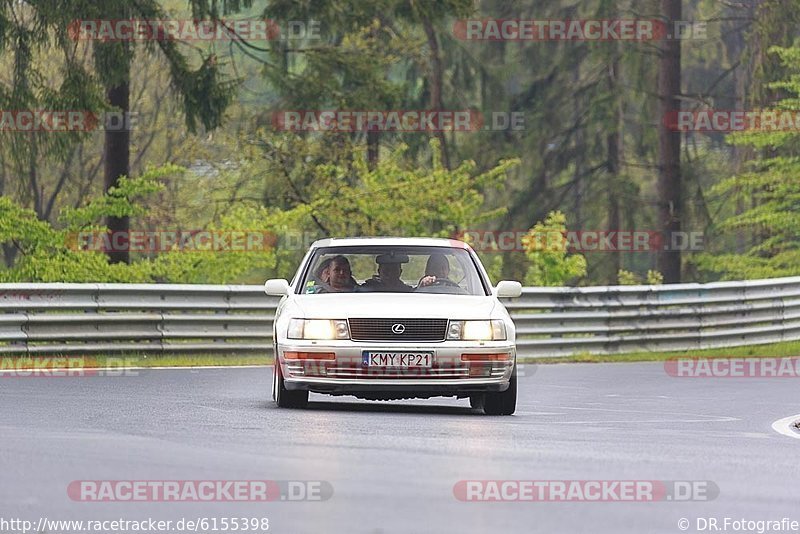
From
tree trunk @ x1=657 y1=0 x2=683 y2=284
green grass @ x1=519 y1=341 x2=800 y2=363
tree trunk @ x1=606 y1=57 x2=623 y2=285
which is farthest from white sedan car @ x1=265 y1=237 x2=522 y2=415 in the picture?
tree trunk @ x1=606 y1=57 x2=623 y2=285

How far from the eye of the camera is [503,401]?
15.0 meters

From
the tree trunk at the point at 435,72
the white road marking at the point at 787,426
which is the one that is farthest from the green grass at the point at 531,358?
the tree trunk at the point at 435,72

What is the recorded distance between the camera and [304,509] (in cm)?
871

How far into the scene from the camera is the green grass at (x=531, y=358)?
21.8m

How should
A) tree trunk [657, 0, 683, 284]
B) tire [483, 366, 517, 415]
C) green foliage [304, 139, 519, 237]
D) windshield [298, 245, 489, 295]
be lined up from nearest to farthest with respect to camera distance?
tire [483, 366, 517, 415] < windshield [298, 245, 489, 295] < green foliage [304, 139, 519, 237] < tree trunk [657, 0, 683, 284]

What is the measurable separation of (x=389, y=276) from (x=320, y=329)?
121cm

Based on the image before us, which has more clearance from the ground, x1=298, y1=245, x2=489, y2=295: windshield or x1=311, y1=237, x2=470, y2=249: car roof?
x1=311, y1=237, x2=470, y2=249: car roof

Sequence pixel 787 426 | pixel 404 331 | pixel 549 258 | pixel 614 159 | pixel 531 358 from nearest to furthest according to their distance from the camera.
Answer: pixel 404 331 → pixel 787 426 → pixel 531 358 → pixel 549 258 → pixel 614 159

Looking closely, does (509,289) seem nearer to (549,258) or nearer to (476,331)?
(476,331)

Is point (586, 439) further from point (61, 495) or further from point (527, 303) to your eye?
point (527, 303)

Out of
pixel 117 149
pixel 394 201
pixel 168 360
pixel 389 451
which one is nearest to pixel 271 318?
pixel 168 360

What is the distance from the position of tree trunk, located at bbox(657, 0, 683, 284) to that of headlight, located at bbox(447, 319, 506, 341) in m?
26.0

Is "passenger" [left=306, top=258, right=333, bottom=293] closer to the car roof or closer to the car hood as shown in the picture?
the car roof

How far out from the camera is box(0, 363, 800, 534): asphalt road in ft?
28.3
